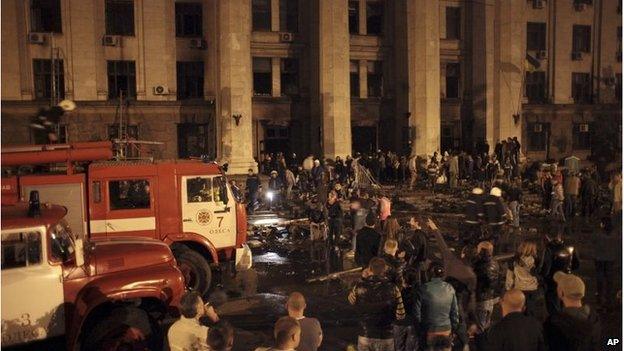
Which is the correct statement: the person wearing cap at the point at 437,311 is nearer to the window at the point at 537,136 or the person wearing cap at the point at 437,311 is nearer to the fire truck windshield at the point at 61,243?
the fire truck windshield at the point at 61,243

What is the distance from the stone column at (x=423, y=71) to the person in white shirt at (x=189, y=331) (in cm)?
2971

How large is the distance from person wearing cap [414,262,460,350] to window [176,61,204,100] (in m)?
27.1

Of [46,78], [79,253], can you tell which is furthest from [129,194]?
[46,78]

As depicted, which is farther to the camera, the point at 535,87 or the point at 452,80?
the point at 535,87

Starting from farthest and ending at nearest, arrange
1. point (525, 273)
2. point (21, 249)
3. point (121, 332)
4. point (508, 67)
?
point (508, 67) → point (525, 273) → point (121, 332) → point (21, 249)

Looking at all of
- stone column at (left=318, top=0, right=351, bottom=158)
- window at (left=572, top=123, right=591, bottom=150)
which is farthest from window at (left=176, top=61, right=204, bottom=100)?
window at (left=572, top=123, right=591, bottom=150)

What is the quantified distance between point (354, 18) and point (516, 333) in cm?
3177

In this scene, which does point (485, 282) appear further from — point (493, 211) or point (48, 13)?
point (48, 13)

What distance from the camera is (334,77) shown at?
32875 mm

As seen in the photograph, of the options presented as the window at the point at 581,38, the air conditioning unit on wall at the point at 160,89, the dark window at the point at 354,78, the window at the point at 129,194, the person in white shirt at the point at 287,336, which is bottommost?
the person in white shirt at the point at 287,336

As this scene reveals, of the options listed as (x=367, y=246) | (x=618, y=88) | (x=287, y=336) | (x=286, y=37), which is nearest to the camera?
(x=287, y=336)

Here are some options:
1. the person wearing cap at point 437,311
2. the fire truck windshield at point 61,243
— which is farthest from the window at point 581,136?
the fire truck windshield at point 61,243

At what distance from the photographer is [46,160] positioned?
38.0 feet

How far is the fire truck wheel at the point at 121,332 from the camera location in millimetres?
7609
